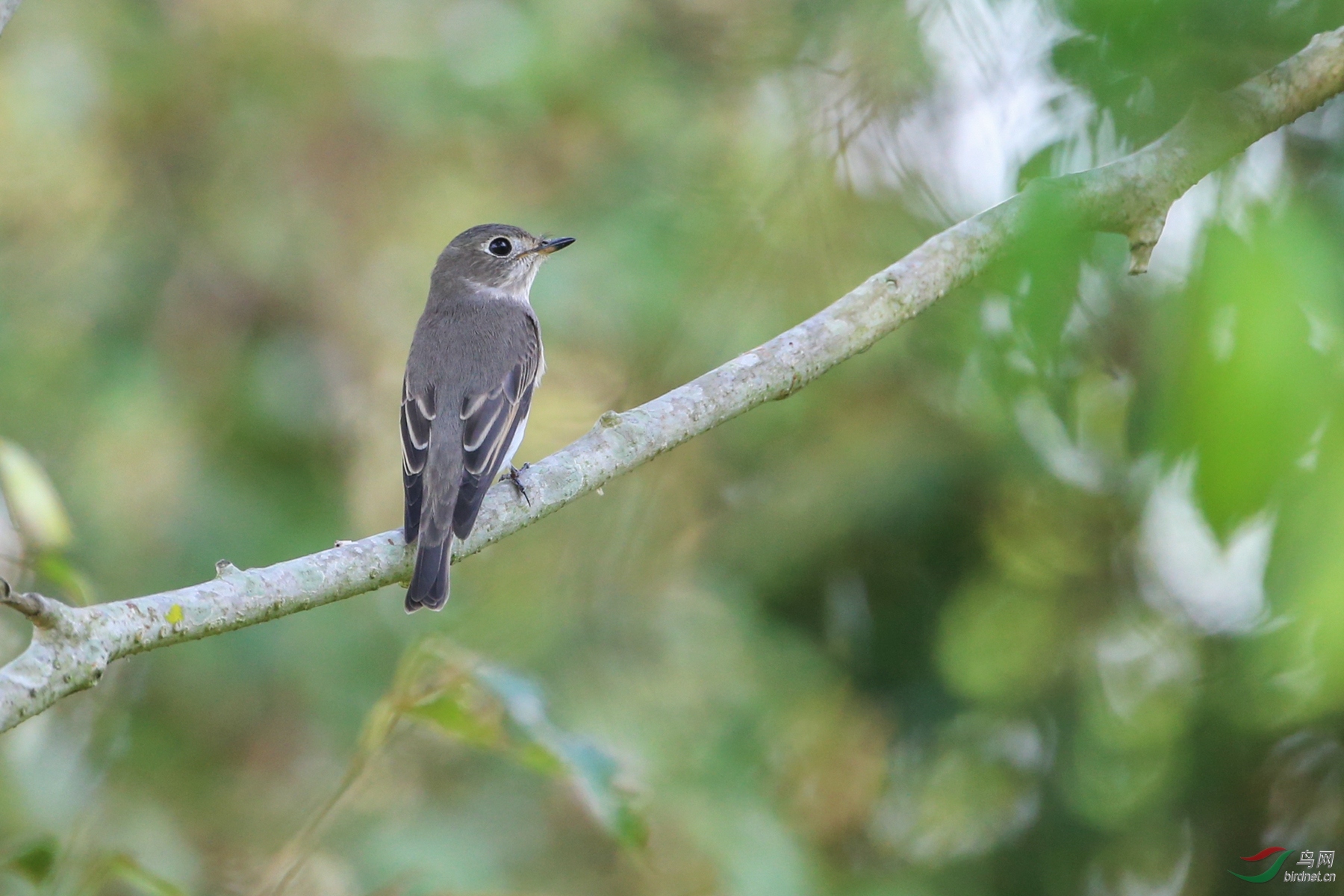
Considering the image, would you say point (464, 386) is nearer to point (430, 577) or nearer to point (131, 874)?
point (430, 577)

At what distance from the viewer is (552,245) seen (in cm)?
529

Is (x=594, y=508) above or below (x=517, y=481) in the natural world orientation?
above

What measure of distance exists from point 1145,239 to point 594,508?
2.68 meters

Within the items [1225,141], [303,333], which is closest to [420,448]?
[303,333]

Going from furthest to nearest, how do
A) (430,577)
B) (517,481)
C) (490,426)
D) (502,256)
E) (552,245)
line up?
1. (502,256)
2. (552,245)
3. (490,426)
4. (430,577)
5. (517,481)

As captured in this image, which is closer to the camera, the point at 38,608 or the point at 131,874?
the point at 38,608

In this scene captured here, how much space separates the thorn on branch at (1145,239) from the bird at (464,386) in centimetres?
168

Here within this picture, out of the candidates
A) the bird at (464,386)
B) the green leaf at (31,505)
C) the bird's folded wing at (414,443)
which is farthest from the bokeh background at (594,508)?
the bird's folded wing at (414,443)

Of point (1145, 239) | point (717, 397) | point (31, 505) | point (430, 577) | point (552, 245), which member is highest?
point (552, 245)

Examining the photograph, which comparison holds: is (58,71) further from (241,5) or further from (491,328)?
(491,328)

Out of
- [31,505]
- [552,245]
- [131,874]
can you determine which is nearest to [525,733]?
[131,874]

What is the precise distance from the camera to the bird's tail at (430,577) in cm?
341

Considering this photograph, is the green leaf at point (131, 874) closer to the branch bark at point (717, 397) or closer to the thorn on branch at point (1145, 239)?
the branch bark at point (717, 397)

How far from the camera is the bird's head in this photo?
539cm
